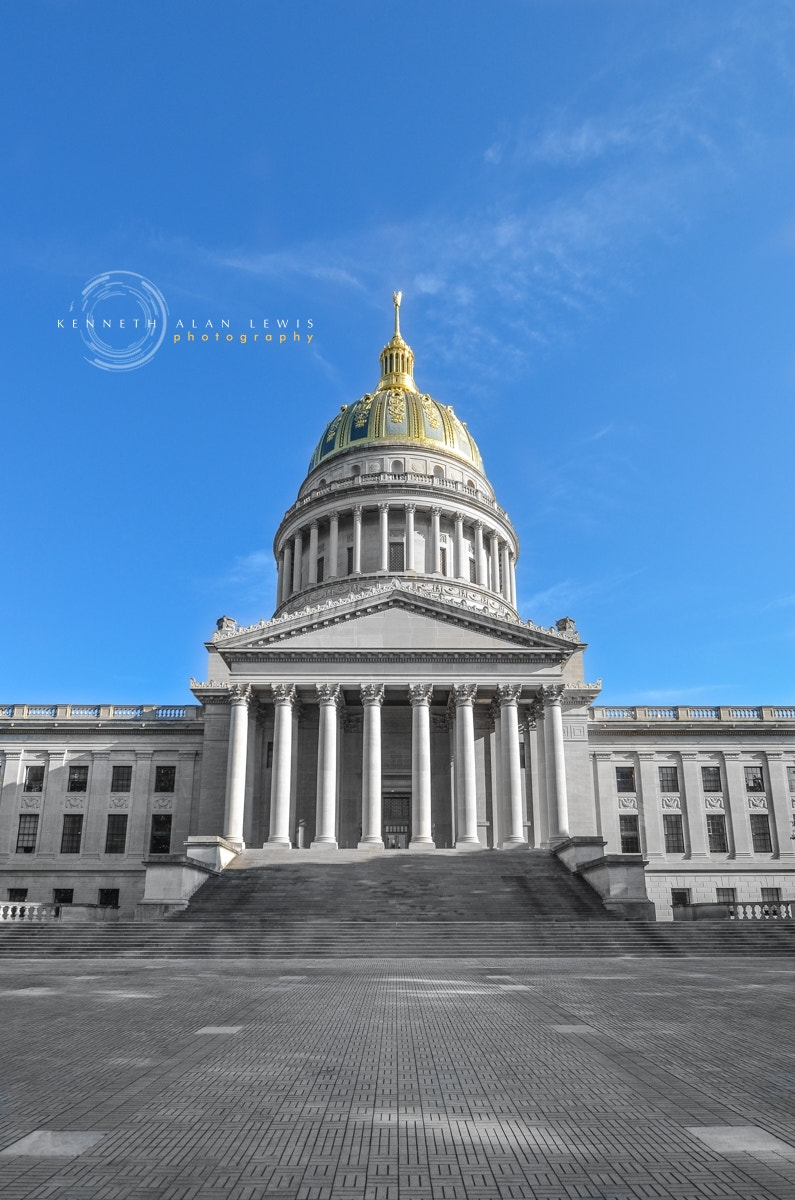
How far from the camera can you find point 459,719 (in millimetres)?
50594

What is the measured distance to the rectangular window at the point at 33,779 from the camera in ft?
210

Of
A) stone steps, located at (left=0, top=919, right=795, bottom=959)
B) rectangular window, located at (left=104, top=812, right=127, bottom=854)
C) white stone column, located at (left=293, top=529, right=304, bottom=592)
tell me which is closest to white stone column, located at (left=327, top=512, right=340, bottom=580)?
white stone column, located at (left=293, top=529, right=304, bottom=592)

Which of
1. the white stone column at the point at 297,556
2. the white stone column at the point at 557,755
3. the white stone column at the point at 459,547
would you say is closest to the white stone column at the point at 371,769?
the white stone column at the point at 557,755

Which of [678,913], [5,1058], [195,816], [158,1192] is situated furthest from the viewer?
[195,816]

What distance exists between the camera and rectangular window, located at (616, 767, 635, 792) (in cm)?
6500

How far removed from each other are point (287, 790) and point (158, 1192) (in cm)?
4398

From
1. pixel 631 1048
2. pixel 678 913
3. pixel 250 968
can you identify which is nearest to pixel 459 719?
pixel 678 913

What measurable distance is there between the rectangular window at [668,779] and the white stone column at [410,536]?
23562mm

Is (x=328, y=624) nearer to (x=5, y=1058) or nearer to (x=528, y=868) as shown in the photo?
(x=528, y=868)

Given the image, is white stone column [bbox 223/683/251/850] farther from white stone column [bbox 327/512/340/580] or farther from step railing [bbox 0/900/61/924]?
white stone column [bbox 327/512/340/580]

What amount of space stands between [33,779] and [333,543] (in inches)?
1098

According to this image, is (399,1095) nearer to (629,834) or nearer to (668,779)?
(629,834)

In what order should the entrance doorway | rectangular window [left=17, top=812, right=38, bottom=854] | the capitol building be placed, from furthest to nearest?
rectangular window [left=17, top=812, right=38, bottom=854], the entrance doorway, the capitol building

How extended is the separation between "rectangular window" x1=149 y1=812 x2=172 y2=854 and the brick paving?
149ft
